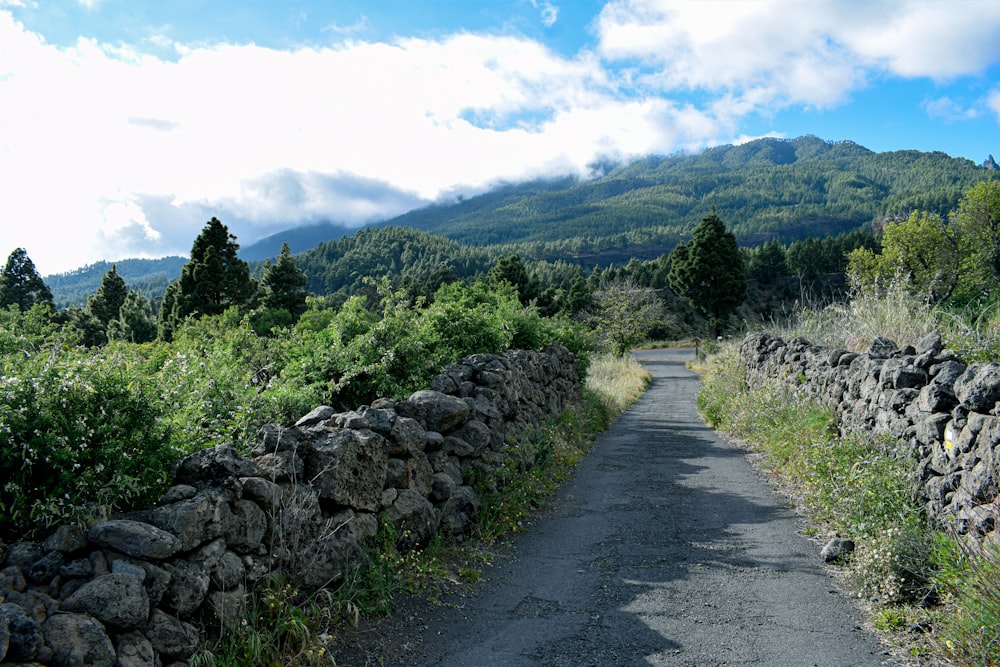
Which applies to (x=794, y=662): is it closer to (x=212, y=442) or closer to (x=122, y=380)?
(x=212, y=442)

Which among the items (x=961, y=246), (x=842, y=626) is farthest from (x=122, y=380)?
(x=961, y=246)

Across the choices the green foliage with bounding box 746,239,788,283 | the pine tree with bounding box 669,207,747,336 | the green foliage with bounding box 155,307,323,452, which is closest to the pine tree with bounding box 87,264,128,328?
the pine tree with bounding box 669,207,747,336

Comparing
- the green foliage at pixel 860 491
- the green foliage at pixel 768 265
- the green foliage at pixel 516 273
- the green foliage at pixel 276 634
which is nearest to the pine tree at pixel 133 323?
the green foliage at pixel 516 273

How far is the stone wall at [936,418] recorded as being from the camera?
188 inches

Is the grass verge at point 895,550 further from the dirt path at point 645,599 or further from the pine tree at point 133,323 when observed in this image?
the pine tree at point 133,323

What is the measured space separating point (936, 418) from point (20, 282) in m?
55.0

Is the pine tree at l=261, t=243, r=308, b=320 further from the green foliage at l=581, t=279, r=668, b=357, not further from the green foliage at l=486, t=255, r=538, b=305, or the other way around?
the green foliage at l=581, t=279, r=668, b=357

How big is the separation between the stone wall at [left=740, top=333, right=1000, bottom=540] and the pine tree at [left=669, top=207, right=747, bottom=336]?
1592 inches

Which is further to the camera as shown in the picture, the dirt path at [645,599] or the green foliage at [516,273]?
the green foliage at [516,273]

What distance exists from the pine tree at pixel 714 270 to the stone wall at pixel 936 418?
40.4 meters

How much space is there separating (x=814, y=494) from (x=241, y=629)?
6.62m

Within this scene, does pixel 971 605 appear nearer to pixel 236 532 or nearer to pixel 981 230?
pixel 236 532

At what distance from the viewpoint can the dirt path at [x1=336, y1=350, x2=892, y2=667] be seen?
441 centimetres

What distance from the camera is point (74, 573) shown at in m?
3.11
